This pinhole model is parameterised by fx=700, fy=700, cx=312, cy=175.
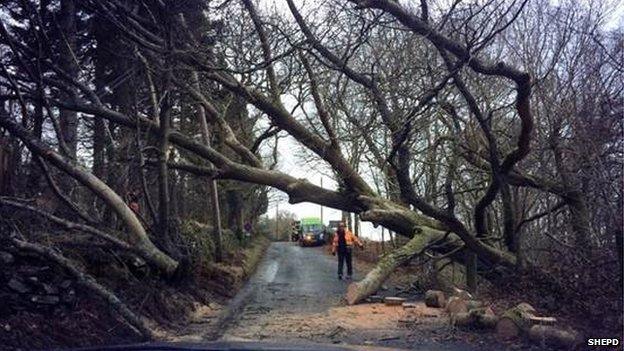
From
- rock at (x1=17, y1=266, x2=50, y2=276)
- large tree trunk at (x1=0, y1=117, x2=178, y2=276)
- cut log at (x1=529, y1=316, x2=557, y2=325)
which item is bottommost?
cut log at (x1=529, y1=316, x2=557, y2=325)

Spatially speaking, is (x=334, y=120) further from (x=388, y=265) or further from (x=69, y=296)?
(x=69, y=296)

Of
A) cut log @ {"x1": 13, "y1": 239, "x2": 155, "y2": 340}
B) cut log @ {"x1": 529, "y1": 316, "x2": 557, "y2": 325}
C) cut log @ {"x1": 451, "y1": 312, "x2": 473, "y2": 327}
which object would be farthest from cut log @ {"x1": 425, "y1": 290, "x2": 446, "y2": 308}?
cut log @ {"x1": 13, "y1": 239, "x2": 155, "y2": 340}

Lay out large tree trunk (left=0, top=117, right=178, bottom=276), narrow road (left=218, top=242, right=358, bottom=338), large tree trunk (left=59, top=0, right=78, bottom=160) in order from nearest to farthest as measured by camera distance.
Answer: large tree trunk (left=0, top=117, right=178, bottom=276) < narrow road (left=218, top=242, right=358, bottom=338) < large tree trunk (left=59, top=0, right=78, bottom=160)

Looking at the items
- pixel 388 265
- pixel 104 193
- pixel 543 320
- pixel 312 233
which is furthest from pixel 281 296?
pixel 312 233

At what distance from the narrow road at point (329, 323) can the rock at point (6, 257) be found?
3387 millimetres

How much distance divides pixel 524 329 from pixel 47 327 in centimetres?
658

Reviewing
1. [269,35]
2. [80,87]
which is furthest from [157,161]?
[269,35]

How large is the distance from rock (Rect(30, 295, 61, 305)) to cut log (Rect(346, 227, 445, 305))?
22.2ft

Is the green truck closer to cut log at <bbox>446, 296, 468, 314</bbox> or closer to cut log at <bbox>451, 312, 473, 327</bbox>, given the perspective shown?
cut log at <bbox>446, 296, 468, 314</bbox>

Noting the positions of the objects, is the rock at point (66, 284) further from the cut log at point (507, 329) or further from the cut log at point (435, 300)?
the cut log at point (435, 300)

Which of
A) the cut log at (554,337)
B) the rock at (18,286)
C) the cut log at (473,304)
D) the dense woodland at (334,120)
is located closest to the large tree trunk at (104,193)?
the dense woodland at (334,120)

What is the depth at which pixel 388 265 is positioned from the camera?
51.8ft

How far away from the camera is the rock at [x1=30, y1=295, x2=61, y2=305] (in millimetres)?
9672

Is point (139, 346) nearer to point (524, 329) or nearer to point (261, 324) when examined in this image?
point (524, 329)
